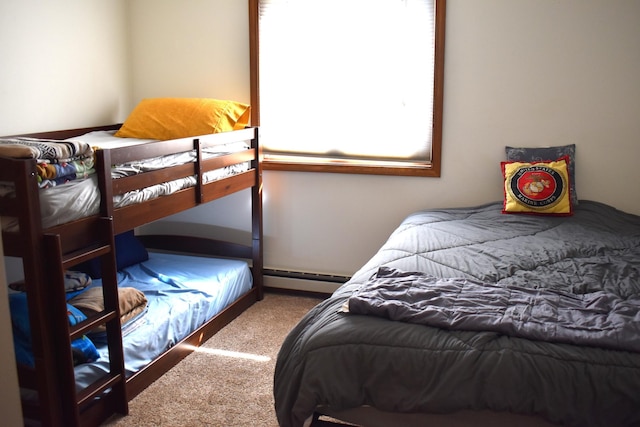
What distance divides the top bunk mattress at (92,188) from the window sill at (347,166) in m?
0.49

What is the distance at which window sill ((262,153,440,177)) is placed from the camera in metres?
3.59

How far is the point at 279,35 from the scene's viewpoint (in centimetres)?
372

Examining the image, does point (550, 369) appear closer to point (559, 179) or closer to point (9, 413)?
point (9, 413)

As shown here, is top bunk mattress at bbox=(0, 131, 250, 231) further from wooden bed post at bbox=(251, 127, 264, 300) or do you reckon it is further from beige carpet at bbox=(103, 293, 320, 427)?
beige carpet at bbox=(103, 293, 320, 427)

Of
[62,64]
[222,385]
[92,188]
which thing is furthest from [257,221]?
[92,188]

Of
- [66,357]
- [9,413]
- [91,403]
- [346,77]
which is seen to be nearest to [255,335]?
[91,403]

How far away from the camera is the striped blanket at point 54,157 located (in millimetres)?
1995

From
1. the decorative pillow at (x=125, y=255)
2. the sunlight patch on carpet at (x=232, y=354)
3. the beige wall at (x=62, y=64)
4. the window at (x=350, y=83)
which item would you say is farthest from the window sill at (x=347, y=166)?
the sunlight patch on carpet at (x=232, y=354)

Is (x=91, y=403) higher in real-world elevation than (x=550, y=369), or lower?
lower

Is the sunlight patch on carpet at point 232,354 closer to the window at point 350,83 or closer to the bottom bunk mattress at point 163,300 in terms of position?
the bottom bunk mattress at point 163,300

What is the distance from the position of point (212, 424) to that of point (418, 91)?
7.04 ft

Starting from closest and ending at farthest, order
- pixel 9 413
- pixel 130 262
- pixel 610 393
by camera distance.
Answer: pixel 9 413 → pixel 610 393 → pixel 130 262

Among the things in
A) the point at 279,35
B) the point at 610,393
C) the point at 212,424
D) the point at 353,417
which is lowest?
the point at 212,424

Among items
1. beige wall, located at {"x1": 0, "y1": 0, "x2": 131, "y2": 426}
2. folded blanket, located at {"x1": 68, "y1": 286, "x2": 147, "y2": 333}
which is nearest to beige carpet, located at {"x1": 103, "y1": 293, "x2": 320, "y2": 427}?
folded blanket, located at {"x1": 68, "y1": 286, "x2": 147, "y2": 333}
